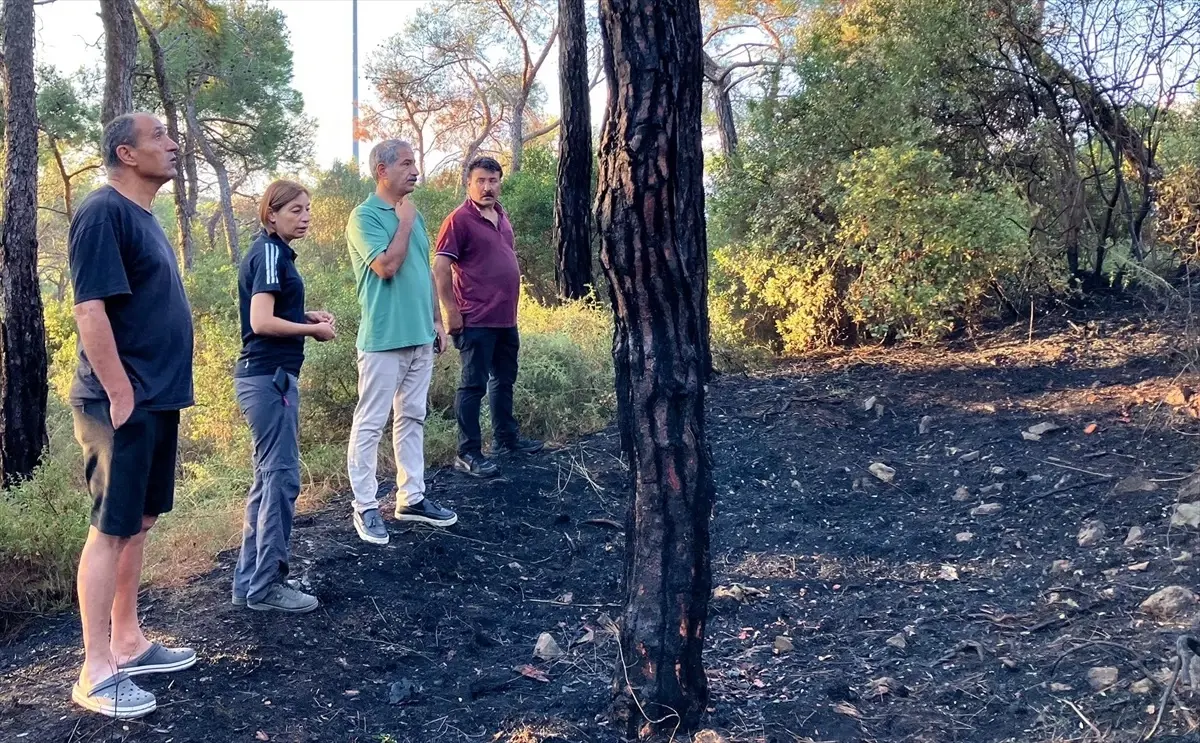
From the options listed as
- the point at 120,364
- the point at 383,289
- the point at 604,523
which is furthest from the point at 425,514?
the point at 120,364

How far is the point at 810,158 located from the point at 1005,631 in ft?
19.7

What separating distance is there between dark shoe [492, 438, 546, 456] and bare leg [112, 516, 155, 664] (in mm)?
2858

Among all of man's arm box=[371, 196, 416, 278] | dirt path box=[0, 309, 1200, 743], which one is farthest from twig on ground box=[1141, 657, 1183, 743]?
man's arm box=[371, 196, 416, 278]

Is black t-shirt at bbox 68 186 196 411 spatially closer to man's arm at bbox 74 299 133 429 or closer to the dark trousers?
man's arm at bbox 74 299 133 429

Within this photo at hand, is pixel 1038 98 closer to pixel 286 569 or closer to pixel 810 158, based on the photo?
pixel 810 158

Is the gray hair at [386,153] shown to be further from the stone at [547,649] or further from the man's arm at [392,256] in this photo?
the stone at [547,649]

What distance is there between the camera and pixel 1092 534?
4.26 m

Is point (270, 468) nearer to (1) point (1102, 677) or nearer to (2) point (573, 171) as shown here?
(1) point (1102, 677)

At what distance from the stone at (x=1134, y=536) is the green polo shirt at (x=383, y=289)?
327cm

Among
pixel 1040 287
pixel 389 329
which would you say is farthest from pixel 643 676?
pixel 1040 287

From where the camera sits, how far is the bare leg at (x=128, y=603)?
11.0 ft

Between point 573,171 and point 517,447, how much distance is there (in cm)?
439

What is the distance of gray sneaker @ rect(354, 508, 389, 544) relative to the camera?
468 cm

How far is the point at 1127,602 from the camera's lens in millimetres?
3533
